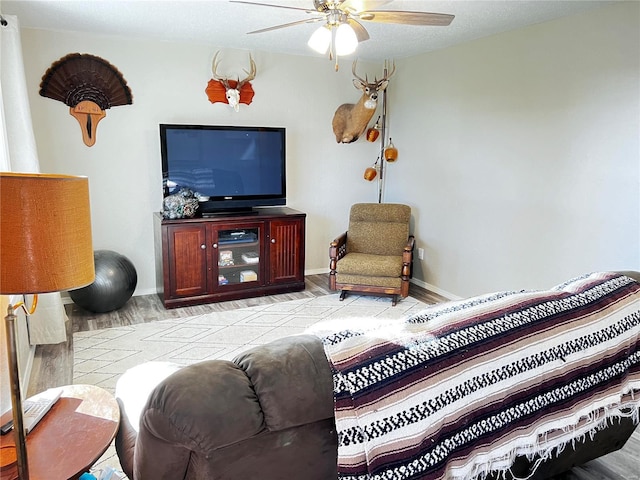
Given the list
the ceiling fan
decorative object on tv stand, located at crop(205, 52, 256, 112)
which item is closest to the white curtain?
decorative object on tv stand, located at crop(205, 52, 256, 112)

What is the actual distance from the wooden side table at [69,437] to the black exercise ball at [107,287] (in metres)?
2.38

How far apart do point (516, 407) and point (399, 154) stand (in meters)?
4.01

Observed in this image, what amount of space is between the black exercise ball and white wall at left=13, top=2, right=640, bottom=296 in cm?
41

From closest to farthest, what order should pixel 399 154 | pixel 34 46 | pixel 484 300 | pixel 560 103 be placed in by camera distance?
pixel 484 300 → pixel 560 103 → pixel 34 46 → pixel 399 154

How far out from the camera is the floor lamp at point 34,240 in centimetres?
103

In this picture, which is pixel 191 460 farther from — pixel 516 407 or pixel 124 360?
pixel 124 360

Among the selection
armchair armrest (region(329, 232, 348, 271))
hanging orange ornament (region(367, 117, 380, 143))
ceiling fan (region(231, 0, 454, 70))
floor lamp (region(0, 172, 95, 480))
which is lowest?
armchair armrest (region(329, 232, 348, 271))

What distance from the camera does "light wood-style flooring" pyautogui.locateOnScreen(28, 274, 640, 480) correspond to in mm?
2018

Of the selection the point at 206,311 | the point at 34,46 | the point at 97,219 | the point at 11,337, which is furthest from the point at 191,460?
the point at 34,46

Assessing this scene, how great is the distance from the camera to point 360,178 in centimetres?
522

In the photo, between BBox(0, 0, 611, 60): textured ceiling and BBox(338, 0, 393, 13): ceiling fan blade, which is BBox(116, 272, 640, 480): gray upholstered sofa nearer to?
BBox(338, 0, 393, 13): ceiling fan blade

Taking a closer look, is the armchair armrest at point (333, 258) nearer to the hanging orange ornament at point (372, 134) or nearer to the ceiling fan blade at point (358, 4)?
the hanging orange ornament at point (372, 134)

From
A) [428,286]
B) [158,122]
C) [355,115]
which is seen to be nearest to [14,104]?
[158,122]

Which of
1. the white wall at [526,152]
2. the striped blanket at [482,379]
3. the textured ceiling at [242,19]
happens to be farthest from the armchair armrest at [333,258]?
the striped blanket at [482,379]
